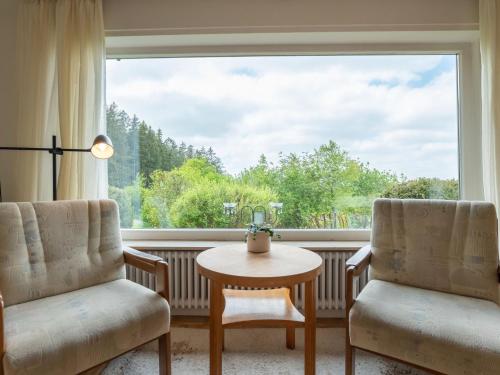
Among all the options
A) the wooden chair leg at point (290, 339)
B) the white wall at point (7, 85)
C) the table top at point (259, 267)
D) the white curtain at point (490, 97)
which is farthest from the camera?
the white wall at point (7, 85)

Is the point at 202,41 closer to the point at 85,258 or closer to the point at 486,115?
the point at 85,258

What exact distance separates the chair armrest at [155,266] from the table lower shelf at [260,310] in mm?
374

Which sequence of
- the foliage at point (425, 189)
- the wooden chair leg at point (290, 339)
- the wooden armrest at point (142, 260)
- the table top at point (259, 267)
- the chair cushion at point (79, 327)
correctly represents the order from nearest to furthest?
the chair cushion at point (79, 327)
the table top at point (259, 267)
the wooden armrest at point (142, 260)
the wooden chair leg at point (290, 339)
the foliage at point (425, 189)

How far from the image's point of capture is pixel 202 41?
2236 millimetres

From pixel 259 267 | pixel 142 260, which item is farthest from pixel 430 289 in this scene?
pixel 142 260

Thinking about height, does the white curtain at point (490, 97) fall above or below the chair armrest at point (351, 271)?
above

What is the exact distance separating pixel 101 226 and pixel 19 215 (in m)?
0.40

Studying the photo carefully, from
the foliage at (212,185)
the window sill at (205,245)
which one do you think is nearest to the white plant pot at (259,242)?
Answer: the window sill at (205,245)

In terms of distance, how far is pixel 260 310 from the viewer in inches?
61.6

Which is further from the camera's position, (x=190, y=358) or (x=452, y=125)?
(x=452, y=125)

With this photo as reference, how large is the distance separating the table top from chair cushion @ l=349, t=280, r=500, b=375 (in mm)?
315

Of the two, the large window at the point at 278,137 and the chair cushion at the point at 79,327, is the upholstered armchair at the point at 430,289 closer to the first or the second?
the large window at the point at 278,137

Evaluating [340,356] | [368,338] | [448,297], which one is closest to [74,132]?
[368,338]

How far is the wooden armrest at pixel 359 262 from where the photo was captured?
4.73 feet
